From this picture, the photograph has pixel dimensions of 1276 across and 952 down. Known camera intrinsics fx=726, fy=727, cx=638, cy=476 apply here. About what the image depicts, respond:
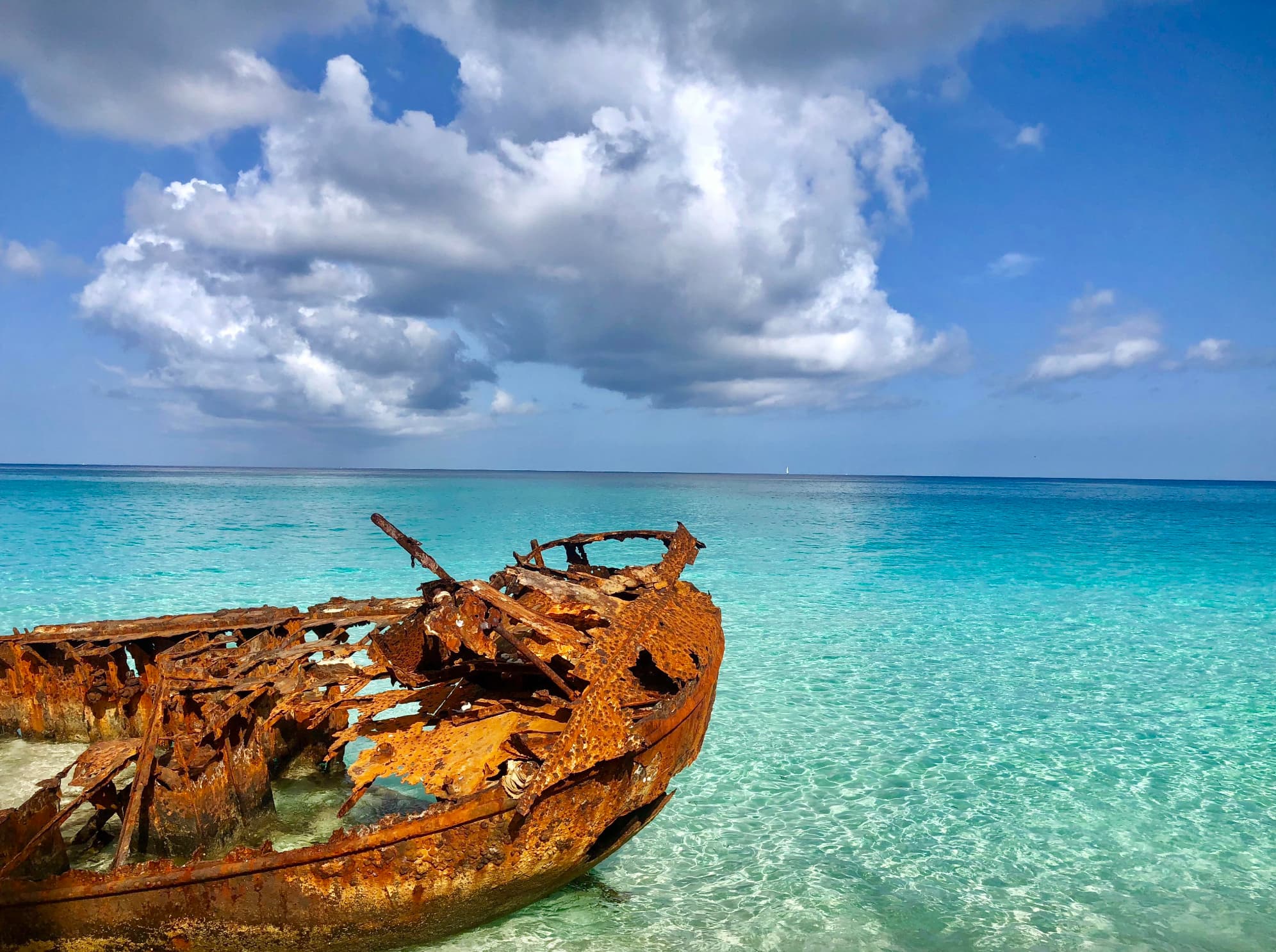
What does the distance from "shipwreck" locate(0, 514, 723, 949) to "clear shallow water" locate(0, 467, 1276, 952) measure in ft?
4.48

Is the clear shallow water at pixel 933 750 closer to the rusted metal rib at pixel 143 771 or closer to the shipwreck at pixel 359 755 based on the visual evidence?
A: the shipwreck at pixel 359 755

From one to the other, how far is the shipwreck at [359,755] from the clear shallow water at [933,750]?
1.37 metres

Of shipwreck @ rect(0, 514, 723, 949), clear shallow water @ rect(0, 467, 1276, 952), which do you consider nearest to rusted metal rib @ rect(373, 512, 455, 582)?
shipwreck @ rect(0, 514, 723, 949)

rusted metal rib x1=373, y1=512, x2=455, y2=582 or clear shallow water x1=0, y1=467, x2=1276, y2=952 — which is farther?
clear shallow water x1=0, y1=467, x2=1276, y2=952

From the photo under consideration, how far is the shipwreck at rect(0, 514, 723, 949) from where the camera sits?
4.09 metres

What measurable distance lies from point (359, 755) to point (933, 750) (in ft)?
23.4

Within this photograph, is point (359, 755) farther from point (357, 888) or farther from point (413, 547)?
point (357, 888)

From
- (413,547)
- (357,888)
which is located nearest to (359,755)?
(413,547)

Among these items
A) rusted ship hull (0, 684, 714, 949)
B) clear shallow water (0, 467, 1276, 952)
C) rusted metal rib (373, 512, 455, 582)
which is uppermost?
rusted metal rib (373, 512, 455, 582)

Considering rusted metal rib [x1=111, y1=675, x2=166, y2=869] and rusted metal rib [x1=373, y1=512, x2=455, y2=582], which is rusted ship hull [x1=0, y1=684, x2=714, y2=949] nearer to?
rusted metal rib [x1=111, y1=675, x2=166, y2=869]

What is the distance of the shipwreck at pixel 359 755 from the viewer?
409 cm

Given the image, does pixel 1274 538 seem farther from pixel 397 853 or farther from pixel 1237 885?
pixel 397 853

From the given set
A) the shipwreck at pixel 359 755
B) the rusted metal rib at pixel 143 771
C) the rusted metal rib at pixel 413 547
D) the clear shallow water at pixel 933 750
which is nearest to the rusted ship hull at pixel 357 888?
the shipwreck at pixel 359 755

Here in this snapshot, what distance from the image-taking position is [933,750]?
9.46 metres
